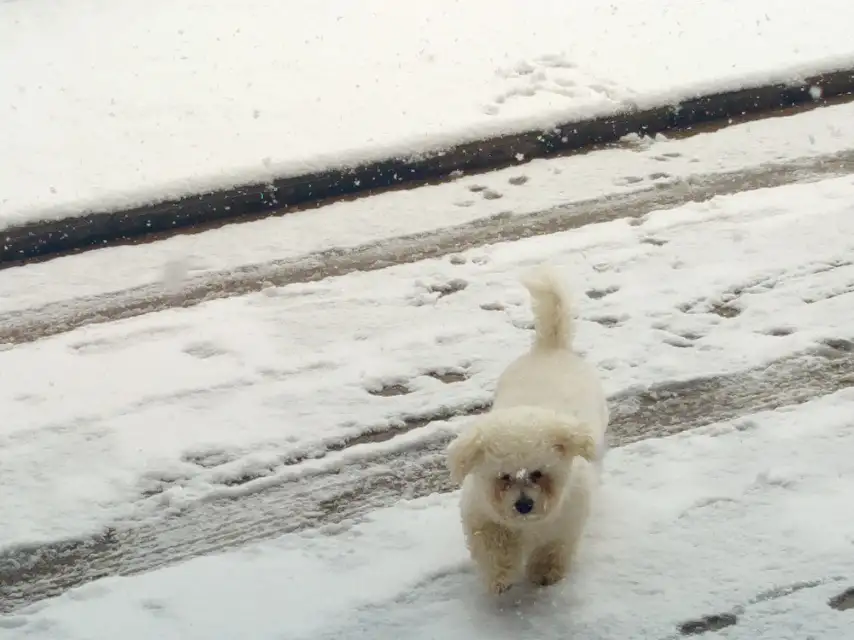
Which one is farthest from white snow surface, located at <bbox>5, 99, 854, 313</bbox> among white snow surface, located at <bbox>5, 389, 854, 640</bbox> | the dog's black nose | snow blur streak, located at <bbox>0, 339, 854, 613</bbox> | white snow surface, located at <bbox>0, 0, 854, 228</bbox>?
the dog's black nose

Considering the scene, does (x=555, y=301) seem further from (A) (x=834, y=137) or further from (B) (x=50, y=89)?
(B) (x=50, y=89)

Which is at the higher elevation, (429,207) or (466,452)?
(429,207)

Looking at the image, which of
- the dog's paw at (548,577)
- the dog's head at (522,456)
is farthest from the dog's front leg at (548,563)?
the dog's head at (522,456)

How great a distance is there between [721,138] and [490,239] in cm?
161

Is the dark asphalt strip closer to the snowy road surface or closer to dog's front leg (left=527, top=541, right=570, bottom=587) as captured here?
the snowy road surface

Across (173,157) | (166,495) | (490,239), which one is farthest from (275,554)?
(173,157)

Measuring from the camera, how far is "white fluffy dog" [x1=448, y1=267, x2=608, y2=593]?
248 centimetres

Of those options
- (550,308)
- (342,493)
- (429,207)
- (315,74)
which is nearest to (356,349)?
(342,493)

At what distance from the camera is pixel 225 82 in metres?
6.05

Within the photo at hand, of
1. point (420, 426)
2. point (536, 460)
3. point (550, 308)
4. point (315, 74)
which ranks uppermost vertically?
point (315, 74)

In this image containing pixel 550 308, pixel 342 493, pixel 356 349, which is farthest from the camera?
pixel 356 349

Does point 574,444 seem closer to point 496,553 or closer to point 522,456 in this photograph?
point 522,456

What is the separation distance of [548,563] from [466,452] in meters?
0.46

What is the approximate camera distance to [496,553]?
265 centimetres
